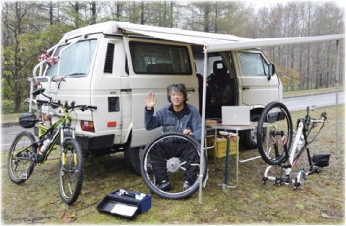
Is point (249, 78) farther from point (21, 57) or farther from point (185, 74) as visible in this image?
point (21, 57)

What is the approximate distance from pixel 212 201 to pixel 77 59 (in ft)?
9.68

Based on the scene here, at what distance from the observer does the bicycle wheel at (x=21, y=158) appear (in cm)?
443

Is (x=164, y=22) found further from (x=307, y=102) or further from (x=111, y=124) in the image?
(x=111, y=124)

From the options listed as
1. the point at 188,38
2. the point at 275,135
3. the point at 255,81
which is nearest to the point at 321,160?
the point at 275,135

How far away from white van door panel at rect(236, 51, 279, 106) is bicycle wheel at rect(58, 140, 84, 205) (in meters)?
3.75

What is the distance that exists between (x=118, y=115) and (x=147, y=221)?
65.4 inches

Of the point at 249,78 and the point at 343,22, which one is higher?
the point at 343,22

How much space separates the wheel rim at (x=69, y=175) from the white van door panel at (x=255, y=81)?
377cm

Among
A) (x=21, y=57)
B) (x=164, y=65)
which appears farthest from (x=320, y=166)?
(x=21, y=57)

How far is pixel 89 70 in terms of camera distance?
4.28m

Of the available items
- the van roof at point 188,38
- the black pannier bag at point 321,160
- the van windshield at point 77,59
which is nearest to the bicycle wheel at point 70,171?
the van windshield at point 77,59

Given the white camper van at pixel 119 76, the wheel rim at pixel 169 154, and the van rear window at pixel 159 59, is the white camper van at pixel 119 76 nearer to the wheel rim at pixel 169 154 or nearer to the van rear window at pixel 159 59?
the van rear window at pixel 159 59

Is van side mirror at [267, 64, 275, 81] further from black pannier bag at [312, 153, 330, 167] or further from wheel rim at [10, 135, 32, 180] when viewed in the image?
wheel rim at [10, 135, 32, 180]

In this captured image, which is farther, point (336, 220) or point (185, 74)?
point (185, 74)
